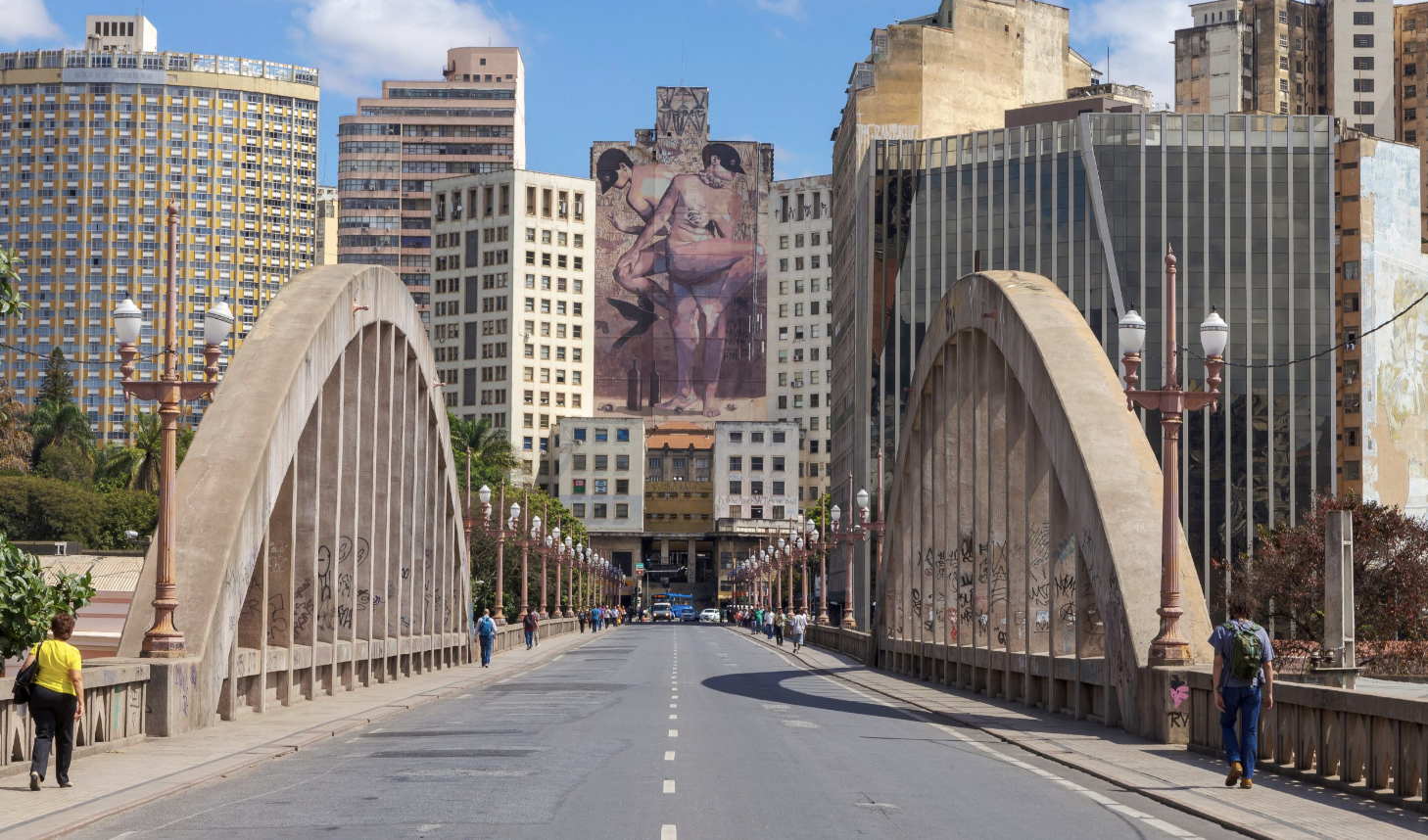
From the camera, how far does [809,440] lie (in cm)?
19700

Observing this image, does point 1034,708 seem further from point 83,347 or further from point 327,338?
point 83,347

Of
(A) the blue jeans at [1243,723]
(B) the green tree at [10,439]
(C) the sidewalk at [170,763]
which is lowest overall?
(C) the sidewalk at [170,763]

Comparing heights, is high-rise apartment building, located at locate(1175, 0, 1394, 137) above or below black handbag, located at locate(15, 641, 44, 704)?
above

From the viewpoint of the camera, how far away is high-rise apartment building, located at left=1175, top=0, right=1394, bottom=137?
151375mm

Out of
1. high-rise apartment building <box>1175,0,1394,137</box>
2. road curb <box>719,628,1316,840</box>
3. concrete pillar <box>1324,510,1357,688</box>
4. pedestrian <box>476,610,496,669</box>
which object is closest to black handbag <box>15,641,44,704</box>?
road curb <box>719,628,1316,840</box>

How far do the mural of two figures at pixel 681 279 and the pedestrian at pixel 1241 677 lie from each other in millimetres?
175070

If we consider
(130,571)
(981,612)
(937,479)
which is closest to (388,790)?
(981,612)

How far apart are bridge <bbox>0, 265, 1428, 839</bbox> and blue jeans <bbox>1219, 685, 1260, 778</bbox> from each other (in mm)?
522

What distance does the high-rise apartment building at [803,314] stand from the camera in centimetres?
19438

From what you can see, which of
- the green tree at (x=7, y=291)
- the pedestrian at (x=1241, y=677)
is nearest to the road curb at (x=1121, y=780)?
the pedestrian at (x=1241, y=677)

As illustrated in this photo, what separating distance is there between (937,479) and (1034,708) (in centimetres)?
1258

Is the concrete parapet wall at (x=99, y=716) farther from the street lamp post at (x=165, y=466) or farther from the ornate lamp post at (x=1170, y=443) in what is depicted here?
the ornate lamp post at (x=1170, y=443)

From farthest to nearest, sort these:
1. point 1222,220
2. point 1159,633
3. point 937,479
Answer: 1. point 1222,220
2. point 937,479
3. point 1159,633

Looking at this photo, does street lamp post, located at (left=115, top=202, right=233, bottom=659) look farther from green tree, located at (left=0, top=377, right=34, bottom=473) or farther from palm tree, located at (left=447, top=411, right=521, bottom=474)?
palm tree, located at (left=447, top=411, right=521, bottom=474)
